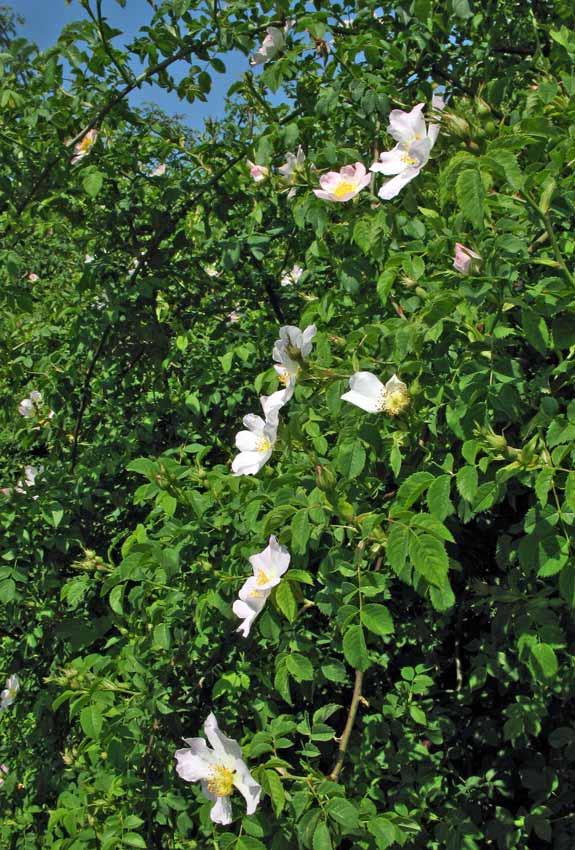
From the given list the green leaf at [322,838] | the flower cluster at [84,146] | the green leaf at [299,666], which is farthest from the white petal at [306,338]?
the flower cluster at [84,146]

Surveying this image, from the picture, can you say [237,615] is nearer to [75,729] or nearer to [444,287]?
[444,287]

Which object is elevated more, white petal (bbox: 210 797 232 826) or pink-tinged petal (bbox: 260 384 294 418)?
pink-tinged petal (bbox: 260 384 294 418)

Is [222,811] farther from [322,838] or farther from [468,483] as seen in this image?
[468,483]

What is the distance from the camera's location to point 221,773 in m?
1.25

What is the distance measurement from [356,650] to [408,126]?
2.86 feet

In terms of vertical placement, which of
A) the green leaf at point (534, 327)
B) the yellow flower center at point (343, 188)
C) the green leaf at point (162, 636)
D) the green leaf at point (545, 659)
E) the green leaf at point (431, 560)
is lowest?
the green leaf at point (162, 636)

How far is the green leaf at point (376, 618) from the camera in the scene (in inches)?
44.4

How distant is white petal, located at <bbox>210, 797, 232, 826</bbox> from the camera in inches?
48.9

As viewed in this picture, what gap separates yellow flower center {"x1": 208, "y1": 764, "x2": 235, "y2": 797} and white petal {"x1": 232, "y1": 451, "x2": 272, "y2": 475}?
1.51ft

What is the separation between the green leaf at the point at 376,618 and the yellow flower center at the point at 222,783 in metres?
0.33

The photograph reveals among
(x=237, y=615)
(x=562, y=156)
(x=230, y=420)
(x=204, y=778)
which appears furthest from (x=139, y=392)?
(x=562, y=156)

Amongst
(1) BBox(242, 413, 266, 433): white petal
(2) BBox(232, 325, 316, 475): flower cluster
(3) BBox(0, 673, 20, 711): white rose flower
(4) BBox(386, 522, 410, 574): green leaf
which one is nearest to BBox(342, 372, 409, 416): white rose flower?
(2) BBox(232, 325, 316, 475): flower cluster

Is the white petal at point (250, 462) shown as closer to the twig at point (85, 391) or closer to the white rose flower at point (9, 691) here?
the twig at point (85, 391)

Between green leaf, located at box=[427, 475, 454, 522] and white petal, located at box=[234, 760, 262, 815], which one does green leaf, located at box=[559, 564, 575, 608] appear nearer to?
green leaf, located at box=[427, 475, 454, 522]
